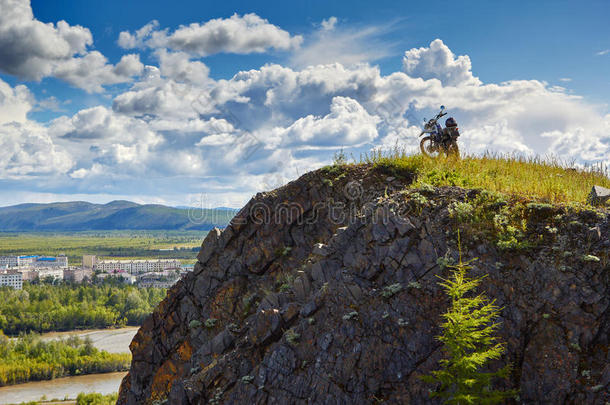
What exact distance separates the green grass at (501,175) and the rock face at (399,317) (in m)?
1.23

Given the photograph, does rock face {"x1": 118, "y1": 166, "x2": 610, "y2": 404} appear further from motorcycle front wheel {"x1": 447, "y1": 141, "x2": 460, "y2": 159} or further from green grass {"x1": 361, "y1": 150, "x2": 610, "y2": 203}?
motorcycle front wheel {"x1": 447, "y1": 141, "x2": 460, "y2": 159}

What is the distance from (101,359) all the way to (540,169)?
106681 mm

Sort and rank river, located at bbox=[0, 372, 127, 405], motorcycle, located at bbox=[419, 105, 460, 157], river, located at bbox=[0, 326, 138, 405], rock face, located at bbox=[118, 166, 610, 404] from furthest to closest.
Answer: river, located at bbox=[0, 326, 138, 405], river, located at bbox=[0, 372, 127, 405], motorcycle, located at bbox=[419, 105, 460, 157], rock face, located at bbox=[118, 166, 610, 404]

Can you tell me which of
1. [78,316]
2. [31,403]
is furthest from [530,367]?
[78,316]

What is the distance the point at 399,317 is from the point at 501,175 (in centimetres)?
876

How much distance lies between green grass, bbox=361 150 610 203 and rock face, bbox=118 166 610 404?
1.23m

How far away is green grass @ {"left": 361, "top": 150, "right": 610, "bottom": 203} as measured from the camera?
1489 cm

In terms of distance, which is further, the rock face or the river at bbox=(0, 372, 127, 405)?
the river at bbox=(0, 372, 127, 405)

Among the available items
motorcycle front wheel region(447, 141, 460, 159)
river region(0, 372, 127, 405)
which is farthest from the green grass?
river region(0, 372, 127, 405)

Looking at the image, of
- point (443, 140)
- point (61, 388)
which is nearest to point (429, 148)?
point (443, 140)

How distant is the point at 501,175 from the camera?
59.0 feet

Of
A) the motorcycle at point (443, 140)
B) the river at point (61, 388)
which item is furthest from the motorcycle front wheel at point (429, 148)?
the river at point (61, 388)

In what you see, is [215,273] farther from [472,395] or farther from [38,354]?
[38,354]

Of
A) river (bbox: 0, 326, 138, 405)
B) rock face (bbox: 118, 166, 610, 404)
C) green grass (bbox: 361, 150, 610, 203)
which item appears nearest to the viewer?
rock face (bbox: 118, 166, 610, 404)
